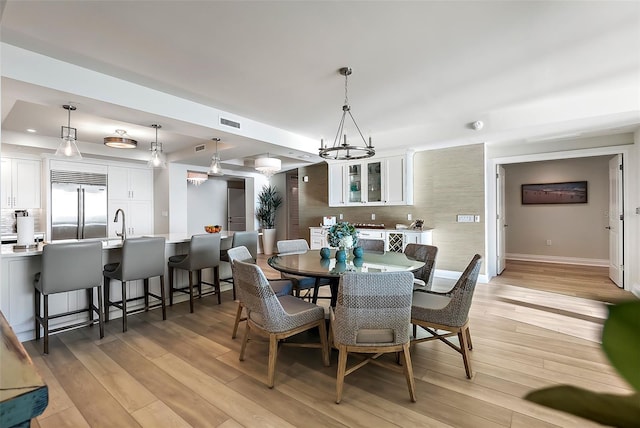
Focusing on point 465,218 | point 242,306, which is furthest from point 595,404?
point 465,218

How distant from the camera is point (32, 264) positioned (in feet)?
9.75

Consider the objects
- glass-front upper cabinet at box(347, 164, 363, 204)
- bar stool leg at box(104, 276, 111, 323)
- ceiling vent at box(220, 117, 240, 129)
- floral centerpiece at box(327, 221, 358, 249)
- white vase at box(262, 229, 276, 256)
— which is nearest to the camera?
floral centerpiece at box(327, 221, 358, 249)

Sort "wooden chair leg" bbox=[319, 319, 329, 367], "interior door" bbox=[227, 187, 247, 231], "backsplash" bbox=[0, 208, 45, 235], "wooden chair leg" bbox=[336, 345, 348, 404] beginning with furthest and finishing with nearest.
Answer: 1. "interior door" bbox=[227, 187, 247, 231]
2. "backsplash" bbox=[0, 208, 45, 235]
3. "wooden chair leg" bbox=[319, 319, 329, 367]
4. "wooden chair leg" bbox=[336, 345, 348, 404]

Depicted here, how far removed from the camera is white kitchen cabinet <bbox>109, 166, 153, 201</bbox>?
6.29 meters

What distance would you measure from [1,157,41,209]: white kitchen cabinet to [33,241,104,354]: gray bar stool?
11.3ft

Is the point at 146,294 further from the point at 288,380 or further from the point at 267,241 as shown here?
the point at 267,241

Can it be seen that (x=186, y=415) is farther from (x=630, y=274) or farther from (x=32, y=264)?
(x=630, y=274)

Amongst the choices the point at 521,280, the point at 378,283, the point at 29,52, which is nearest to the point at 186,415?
the point at 378,283

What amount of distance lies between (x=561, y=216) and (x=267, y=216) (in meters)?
6.75

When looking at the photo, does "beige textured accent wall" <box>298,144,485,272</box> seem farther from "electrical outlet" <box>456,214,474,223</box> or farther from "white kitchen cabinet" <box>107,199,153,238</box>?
"white kitchen cabinet" <box>107,199,153,238</box>

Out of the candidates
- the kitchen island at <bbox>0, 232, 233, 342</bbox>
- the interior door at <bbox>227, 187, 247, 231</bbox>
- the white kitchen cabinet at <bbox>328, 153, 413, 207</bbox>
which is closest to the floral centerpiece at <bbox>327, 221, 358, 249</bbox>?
the kitchen island at <bbox>0, 232, 233, 342</bbox>

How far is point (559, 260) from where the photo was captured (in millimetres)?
6641

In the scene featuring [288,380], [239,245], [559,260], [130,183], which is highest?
[130,183]

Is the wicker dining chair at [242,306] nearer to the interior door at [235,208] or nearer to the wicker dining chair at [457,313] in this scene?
the wicker dining chair at [457,313]
